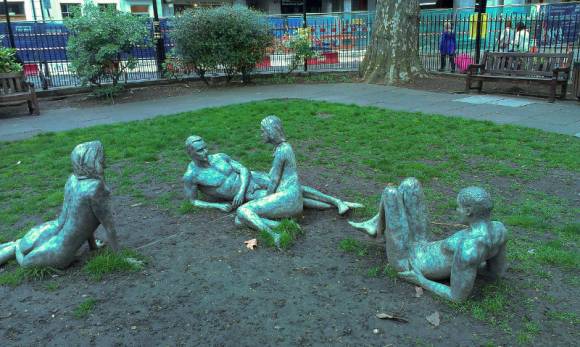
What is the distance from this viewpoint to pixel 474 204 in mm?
3363

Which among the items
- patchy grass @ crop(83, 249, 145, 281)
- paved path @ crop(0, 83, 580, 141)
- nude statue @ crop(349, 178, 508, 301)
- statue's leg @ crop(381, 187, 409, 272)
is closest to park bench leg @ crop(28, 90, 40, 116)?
paved path @ crop(0, 83, 580, 141)

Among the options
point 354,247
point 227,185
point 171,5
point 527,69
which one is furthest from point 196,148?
point 171,5

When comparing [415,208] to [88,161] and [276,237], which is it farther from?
[88,161]

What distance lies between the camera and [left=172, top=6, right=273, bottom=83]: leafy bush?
15.2m

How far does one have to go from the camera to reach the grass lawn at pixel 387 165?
4207 millimetres

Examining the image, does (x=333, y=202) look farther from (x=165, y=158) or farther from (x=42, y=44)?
(x=42, y=44)

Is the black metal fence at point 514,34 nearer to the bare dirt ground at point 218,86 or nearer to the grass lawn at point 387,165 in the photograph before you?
the bare dirt ground at point 218,86

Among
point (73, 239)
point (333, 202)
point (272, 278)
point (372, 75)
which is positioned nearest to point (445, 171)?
point (333, 202)

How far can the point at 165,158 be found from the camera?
8109 mm

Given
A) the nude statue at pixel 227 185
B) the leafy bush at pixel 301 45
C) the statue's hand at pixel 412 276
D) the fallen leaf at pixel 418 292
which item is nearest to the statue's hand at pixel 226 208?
the nude statue at pixel 227 185

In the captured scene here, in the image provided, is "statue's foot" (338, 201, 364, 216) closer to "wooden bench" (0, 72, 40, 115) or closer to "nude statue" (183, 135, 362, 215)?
"nude statue" (183, 135, 362, 215)

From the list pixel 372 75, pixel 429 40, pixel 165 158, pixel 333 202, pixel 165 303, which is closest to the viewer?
pixel 165 303

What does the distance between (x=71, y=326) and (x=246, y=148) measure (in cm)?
508

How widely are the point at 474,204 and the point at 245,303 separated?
1779 millimetres
